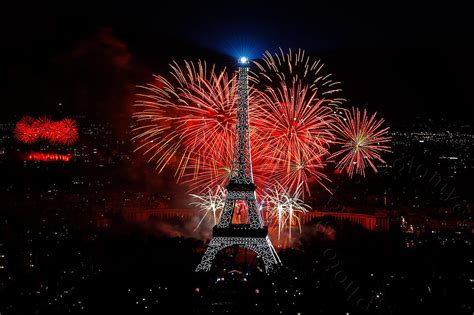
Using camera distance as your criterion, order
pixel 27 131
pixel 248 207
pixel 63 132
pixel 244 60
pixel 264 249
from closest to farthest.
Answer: pixel 244 60
pixel 248 207
pixel 264 249
pixel 63 132
pixel 27 131

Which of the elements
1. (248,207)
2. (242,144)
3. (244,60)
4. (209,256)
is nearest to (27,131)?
(209,256)

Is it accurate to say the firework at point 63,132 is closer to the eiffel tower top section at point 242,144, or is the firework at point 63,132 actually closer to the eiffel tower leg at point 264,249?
the eiffel tower top section at point 242,144

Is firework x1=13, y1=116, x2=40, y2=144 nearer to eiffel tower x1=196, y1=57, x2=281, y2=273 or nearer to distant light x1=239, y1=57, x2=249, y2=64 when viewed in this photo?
eiffel tower x1=196, y1=57, x2=281, y2=273

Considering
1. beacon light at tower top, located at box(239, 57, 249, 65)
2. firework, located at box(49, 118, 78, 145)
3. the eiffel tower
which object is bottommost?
the eiffel tower

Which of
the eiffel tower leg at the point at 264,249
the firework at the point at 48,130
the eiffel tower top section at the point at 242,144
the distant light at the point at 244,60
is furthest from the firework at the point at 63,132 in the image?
the distant light at the point at 244,60

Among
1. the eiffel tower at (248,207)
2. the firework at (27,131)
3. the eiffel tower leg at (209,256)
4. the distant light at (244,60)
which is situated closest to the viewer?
the distant light at (244,60)

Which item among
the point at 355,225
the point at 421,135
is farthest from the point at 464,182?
the point at 355,225

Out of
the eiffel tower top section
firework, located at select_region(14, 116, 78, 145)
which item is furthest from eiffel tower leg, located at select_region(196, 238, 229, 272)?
firework, located at select_region(14, 116, 78, 145)

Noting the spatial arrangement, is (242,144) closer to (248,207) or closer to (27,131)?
(248,207)
